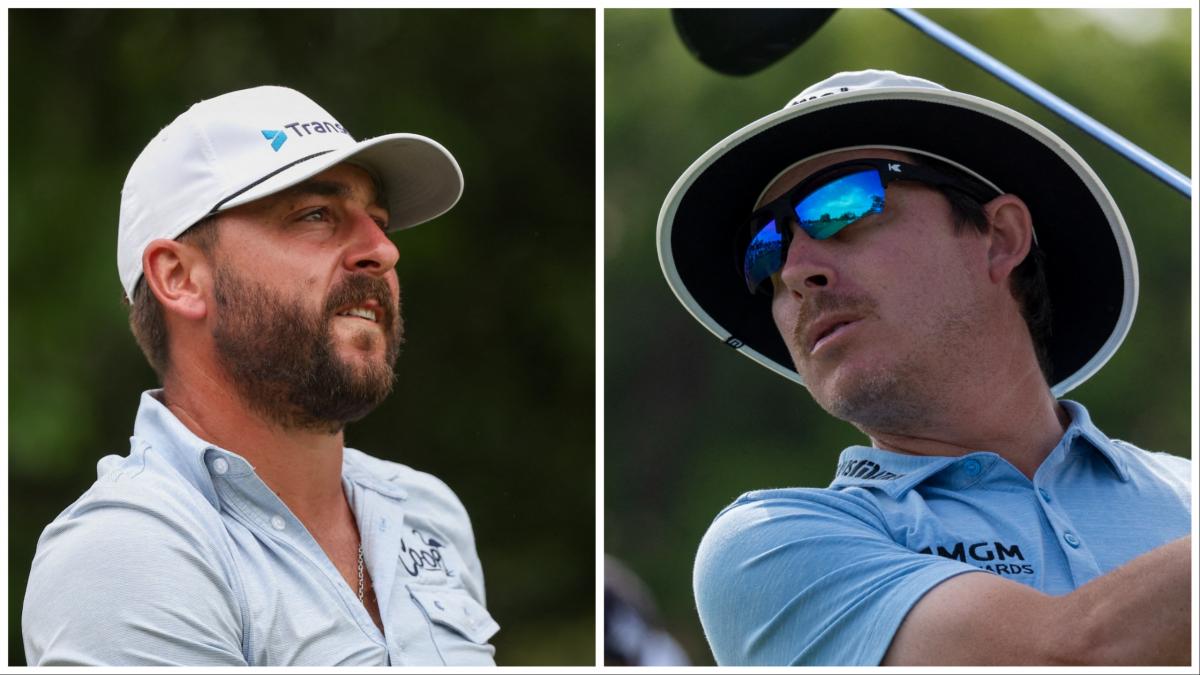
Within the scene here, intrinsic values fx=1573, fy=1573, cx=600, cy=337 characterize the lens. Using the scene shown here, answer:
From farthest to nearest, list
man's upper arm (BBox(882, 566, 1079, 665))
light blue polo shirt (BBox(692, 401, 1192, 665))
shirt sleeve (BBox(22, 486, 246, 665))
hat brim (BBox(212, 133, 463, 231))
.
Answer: hat brim (BBox(212, 133, 463, 231)) → light blue polo shirt (BBox(692, 401, 1192, 665)) → shirt sleeve (BBox(22, 486, 246, 665)) → man's upper arm (BBox(882, 566, 1079, 665))

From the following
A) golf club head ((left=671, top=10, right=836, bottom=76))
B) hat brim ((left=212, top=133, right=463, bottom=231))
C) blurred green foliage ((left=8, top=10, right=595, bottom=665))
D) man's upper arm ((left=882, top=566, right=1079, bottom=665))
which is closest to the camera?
man's upper arm ((left=882, top=566, right=1079, bottom=665))

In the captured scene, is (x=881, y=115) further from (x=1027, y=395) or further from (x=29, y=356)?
(x=29, y=356)

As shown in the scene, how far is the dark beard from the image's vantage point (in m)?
2.94

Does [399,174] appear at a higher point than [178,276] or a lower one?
higher

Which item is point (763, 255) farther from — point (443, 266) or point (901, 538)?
point (443, 266)

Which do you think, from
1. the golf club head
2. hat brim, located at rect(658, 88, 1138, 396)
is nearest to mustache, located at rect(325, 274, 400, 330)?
hat brim, located at rect(658, 88, 1138, 396)

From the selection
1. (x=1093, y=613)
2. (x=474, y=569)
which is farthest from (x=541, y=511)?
(x=1093, y=613)

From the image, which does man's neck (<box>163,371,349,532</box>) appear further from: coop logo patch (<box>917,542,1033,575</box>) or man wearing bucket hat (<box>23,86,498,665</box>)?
coop logo patch (<box>917,542,1033,575</box>)

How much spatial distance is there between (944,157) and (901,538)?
82 centimetres

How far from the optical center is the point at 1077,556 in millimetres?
2711

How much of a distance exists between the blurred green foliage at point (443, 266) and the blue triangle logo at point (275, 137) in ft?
3.98

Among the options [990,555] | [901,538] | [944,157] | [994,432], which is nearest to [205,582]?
[901,538]

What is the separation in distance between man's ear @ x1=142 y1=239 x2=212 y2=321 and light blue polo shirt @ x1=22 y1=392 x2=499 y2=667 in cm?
20

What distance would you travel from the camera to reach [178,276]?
118 inches
